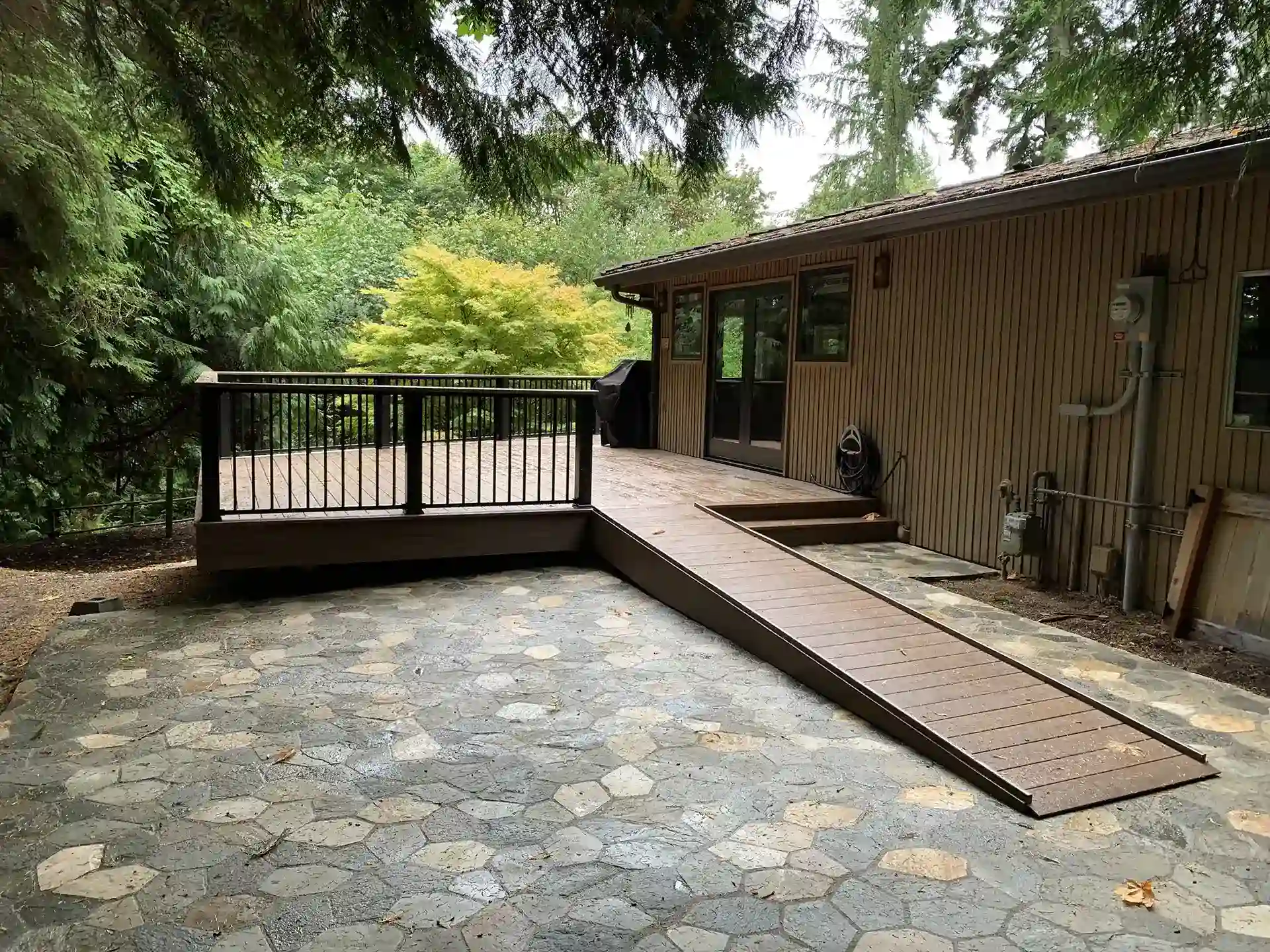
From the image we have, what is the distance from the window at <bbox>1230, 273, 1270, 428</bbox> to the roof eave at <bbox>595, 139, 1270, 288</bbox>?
668mm

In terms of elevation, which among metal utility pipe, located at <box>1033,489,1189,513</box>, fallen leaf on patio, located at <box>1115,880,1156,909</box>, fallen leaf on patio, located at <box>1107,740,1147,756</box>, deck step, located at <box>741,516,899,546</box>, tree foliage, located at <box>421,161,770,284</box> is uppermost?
tree foliage, located at <box>421,161,770,284</box>

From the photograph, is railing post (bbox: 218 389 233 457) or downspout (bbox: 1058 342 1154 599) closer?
downspout (bbox: 1058 342 1154 599)

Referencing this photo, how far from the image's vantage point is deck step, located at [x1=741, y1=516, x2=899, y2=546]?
21.6ft

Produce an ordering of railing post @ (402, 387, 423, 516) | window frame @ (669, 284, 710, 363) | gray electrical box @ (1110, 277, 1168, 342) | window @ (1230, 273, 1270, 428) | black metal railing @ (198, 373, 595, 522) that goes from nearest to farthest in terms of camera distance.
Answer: window @ (1230, 273, 1270, 428)
gray electrical box @ (1110, 277, 1168, 342)
black metal railing @ (198, 373, 595, 522)
railing post @ (402, 387, 423, 516)
window frame @ (669, 284, 710, 363)

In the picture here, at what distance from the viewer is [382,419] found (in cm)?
848

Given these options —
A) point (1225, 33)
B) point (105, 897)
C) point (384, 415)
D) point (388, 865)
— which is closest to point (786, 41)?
point (1225, 33)

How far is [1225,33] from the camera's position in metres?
2.37

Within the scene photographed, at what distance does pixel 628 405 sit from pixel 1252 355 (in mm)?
6986

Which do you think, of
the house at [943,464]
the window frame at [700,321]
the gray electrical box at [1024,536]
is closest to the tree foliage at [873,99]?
the house at [943,464]

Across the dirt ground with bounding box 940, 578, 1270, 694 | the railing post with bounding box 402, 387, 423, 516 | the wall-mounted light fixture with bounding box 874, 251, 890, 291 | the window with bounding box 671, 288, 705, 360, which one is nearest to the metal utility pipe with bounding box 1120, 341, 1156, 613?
the dirt ground with bounding box 940, 578, 1270, 694

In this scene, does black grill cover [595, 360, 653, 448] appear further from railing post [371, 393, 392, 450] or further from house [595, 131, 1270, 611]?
railing post [371, 393, 392, 450]

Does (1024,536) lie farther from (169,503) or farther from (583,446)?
(169,503)

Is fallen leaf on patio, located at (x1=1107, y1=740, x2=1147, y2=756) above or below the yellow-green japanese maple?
below

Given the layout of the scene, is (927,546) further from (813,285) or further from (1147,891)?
(1147,891)
